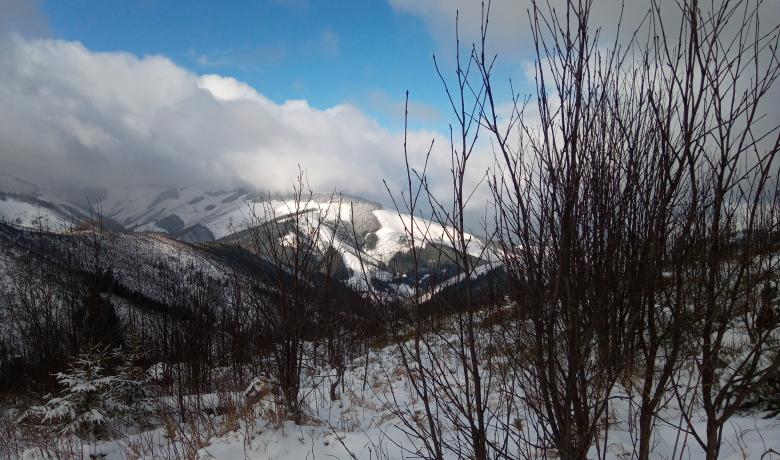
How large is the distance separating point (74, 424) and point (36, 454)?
3.80 feet

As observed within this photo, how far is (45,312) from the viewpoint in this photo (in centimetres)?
1035

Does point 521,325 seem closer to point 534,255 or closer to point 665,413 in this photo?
point 534,255

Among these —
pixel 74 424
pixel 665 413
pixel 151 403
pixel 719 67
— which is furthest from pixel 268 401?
pixel 719 67

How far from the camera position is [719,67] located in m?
1.59

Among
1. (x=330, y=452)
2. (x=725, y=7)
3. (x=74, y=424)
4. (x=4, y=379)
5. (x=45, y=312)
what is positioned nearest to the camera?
(x=725, y=7)

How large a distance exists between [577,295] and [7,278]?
7098 cm

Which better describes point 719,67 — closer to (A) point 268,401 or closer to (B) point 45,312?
(A) point 268,401

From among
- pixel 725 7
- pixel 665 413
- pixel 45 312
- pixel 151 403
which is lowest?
pixel 151 403

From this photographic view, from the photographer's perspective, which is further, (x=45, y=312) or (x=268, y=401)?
(x=45, y=312)

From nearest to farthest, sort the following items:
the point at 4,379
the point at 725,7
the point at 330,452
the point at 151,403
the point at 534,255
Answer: the point at 725,7
the point at 534,255
the point at 330,452
the point at 151,403
the point at 4,379

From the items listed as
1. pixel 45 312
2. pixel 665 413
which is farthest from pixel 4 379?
pixel 665 413

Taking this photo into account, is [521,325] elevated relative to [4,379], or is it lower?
elevated

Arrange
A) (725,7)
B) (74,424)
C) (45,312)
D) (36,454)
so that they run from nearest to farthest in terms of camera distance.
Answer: (725,7) < (36,454) < (74,424) < (45,312)

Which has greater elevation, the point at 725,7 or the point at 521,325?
the point at 725,7
